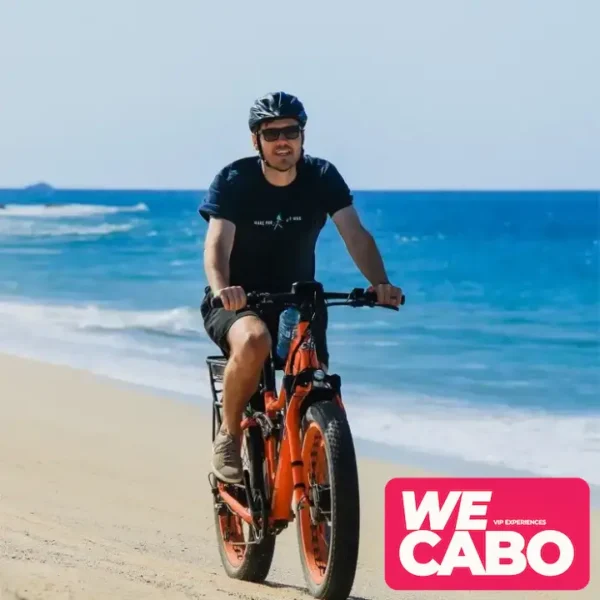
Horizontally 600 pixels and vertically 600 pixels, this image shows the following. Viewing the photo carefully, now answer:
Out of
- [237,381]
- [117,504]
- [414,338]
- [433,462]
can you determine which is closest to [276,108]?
[237,381]

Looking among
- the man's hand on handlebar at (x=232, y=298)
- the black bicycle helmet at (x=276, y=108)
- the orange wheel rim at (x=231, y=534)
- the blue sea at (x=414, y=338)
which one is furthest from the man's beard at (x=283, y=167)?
the blue sea at (x=414, y=338)

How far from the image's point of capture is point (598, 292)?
4088cm

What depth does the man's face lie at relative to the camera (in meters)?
5.39

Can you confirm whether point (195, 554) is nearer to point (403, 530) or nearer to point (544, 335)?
point (403, 530)

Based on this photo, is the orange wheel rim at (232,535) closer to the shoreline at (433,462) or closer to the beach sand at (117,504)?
the beach sand at (117,504)

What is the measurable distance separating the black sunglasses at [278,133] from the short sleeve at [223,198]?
23cm

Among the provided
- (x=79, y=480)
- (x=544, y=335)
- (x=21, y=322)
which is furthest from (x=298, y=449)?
(x=544, y=335)

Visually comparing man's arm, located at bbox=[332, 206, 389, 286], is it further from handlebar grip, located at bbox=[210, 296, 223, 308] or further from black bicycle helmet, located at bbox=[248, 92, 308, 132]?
handlebar grip, located at bbox=[210, 296, 223, 308]

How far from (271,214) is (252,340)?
63 centimetres

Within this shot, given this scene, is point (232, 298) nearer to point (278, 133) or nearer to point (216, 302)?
point (216, 302)

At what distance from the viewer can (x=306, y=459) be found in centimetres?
499

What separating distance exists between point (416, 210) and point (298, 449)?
417 feet

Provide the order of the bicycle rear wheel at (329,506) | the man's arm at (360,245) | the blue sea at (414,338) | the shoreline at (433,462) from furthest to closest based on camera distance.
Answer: the blue sea at (414,338), the shoreline at (433,462), the man's arm at (360,245), the bicycle rear wheel at (329,506)

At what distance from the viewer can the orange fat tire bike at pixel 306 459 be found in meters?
4.74
